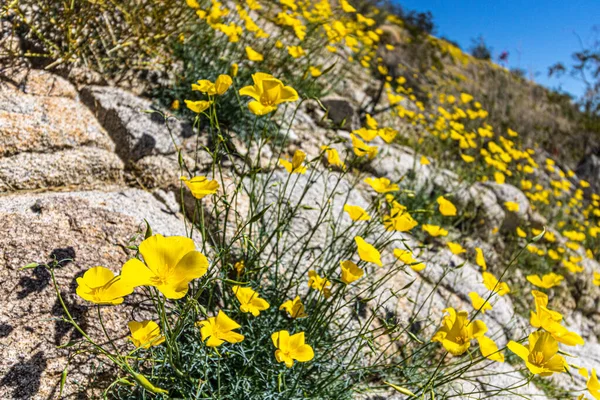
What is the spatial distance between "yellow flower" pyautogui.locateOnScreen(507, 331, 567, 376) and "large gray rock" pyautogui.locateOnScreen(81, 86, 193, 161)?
2317 millimetres

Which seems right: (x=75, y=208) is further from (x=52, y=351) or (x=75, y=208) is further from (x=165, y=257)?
(x=165, y=257)

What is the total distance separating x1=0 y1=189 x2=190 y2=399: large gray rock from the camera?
4.99 ft

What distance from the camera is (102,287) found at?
1.20 m

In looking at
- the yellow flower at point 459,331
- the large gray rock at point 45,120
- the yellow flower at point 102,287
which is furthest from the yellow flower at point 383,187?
the large gray rock at point 45,120

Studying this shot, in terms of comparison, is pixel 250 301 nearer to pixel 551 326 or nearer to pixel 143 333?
pixel 143 333

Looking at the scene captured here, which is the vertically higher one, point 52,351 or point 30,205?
point 30,205

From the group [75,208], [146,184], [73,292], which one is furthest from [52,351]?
[146,184]

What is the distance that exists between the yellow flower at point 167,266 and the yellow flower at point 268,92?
0.67m

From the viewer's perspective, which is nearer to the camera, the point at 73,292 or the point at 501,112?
the point at 73,292

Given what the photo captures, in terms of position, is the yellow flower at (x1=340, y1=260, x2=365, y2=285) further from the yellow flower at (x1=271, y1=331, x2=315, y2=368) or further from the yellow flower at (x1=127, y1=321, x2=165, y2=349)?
the yellow flower at (x1=127, y1=321, x2=165, y2=349)

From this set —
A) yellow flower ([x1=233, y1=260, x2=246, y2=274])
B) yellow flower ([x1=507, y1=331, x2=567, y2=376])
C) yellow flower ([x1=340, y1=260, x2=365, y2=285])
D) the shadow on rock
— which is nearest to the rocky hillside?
the shadow on rock

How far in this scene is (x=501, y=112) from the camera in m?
8.98

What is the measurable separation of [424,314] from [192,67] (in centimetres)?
264

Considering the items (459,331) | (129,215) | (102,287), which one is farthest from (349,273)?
(129,215)
